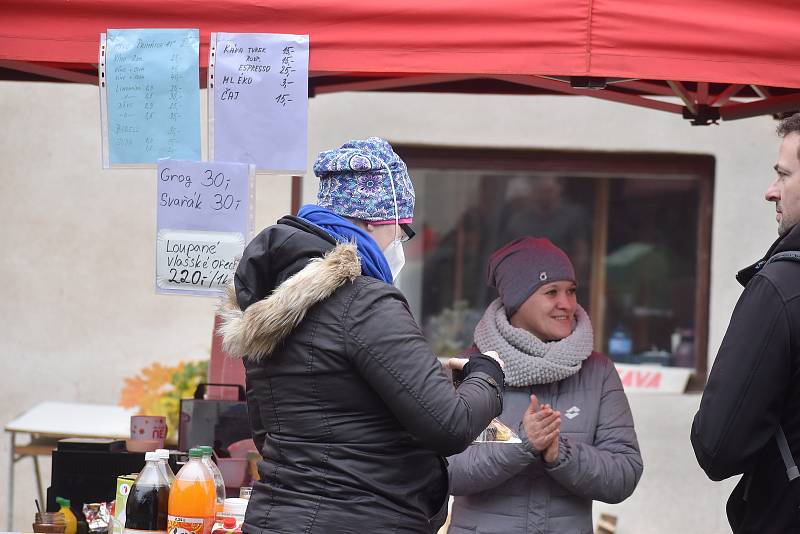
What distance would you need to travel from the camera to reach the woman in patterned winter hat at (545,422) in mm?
3361

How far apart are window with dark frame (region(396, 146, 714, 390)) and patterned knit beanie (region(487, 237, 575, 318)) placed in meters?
2.35

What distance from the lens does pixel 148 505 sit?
2.87 meters

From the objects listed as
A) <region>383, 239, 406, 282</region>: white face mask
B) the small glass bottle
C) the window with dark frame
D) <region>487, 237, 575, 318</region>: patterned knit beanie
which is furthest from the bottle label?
the window with dark frame

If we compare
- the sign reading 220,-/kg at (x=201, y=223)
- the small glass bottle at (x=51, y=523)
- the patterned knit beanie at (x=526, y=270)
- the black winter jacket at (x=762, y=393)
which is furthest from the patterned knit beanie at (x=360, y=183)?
the small glass bottle at (x=51, y=523)

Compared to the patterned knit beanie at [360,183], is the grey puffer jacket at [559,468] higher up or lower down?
lower down

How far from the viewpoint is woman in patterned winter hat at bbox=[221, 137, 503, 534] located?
2287 mm

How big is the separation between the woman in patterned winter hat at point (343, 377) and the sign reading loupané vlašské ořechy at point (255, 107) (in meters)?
0.57

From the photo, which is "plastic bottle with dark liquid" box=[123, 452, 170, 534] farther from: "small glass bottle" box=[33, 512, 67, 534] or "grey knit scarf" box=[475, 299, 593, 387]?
"grey knit scarf" box=[475, 299, 593, 387]

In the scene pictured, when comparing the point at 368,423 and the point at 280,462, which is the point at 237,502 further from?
the point at 368,423

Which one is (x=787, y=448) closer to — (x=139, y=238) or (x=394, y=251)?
(x=394, y=251)

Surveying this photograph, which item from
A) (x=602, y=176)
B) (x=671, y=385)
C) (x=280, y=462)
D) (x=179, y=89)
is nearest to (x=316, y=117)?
(x=602, y=176)

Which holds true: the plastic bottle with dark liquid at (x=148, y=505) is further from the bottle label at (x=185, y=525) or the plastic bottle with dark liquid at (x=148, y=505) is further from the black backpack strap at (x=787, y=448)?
the black backpack strap at (x=787, y=448)

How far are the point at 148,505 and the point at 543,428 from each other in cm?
119

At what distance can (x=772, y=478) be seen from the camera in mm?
2480
